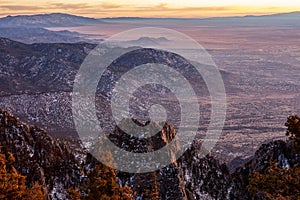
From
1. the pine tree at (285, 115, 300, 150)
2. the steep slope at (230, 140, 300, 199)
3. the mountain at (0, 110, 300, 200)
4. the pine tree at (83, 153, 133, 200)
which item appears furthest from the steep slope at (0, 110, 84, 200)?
the pine tree at (285, 115, 300, 150)

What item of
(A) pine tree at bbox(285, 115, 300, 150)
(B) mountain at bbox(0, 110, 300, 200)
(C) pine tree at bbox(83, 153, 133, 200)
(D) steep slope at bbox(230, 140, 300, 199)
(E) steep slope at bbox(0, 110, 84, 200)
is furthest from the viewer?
(D) steep slope at bbox(230, 140, 300, 199)

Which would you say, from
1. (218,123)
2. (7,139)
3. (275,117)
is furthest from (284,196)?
(275,117)

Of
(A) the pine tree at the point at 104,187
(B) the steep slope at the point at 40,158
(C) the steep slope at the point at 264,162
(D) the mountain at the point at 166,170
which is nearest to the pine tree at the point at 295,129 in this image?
A: (A) the pine tree at the point at 104,187

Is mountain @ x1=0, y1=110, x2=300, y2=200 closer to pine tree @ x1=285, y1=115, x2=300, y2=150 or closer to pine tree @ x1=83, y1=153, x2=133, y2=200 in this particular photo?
pine tree @ x1=83, y1=153, x2=133, y2=200

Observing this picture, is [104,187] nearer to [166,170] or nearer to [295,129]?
[295,129]

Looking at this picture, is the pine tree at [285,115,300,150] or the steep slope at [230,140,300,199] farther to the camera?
the steep slope at [230,140,300,199]

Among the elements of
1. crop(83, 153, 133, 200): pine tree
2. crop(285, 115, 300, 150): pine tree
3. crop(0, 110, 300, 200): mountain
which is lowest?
crop(0, 110, 300, 200): mountain

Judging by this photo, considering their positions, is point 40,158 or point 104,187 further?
point 40,158

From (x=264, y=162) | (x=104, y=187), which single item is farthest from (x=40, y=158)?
(x=264, y=162)

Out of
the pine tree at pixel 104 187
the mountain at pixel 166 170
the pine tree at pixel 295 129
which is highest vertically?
the pine tree at pixel 295 129

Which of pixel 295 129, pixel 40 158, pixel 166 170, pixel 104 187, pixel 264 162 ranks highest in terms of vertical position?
pixel 295 129

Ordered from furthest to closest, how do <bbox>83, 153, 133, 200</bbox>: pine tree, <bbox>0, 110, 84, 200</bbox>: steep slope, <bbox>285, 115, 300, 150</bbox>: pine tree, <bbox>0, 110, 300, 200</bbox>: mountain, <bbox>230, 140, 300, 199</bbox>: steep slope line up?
<bbox>230, 140, 300, 199</bbox>: steep slope → <bbox>0, 110, 84, 200</bbox>: steep slope → <bbox>0, 110, 300, 200</bbox>: mountain → <bbox>83, 153, 133, 200</bbox>: pine tree → <bbox>285, 115, 300, 150</bbox>: pine tree

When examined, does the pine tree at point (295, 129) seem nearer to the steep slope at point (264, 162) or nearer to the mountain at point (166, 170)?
the mountain at point (166, 170)

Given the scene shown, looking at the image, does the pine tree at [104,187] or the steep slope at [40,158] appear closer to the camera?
the pine tree at [104,187]
